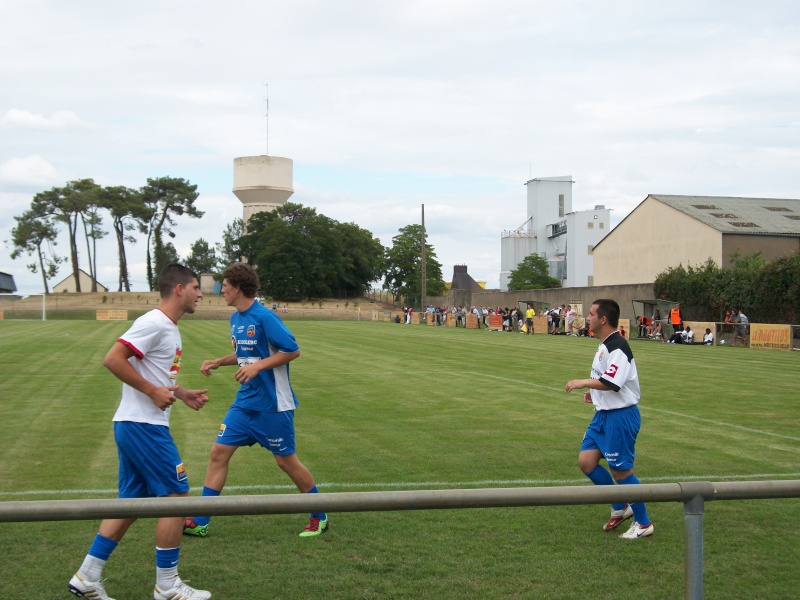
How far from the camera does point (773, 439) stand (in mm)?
10875

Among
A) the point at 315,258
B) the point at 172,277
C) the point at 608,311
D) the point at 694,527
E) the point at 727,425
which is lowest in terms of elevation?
the point at 727,425

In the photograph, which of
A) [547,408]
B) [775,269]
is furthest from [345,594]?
[775,269]

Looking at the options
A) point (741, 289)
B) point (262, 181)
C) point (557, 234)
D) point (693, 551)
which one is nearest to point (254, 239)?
point (262, 181)

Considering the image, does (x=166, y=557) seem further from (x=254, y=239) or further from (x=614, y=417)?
(x=254, y=239)

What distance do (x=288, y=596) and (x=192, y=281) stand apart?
6.61 feet

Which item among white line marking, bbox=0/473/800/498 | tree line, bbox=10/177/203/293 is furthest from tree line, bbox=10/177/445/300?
white line marking, bbox=0/473/800/498

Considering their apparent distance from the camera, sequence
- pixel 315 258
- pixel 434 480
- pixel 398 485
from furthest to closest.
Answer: pixel 315 258
pixel 434 480
pixel 398 485

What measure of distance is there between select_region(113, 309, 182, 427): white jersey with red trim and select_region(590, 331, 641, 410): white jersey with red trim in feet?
10.3

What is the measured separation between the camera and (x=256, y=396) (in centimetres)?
622

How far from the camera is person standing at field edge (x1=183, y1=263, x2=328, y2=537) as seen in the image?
6.19 m

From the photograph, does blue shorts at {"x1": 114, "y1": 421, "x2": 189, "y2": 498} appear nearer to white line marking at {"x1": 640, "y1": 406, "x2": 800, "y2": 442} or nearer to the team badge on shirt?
the team badge on shirt

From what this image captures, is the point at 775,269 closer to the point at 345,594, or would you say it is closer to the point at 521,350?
the point at 521,350

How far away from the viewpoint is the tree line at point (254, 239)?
98812mm

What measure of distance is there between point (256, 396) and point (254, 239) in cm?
10262
